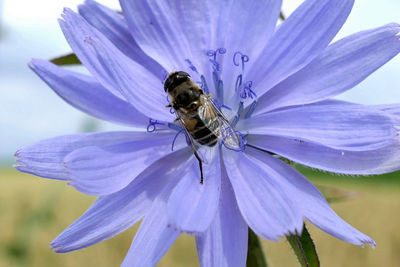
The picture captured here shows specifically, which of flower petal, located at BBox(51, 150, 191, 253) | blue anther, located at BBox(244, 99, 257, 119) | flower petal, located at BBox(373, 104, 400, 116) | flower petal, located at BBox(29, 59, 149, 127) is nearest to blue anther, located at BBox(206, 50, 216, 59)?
blue anther, located at BBox(244, 99, 257, 119)

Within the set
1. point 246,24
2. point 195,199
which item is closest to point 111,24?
point 246,24

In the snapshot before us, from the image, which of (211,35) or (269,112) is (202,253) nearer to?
(269,112)

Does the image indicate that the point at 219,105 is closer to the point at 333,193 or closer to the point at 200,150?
the point at 200,150

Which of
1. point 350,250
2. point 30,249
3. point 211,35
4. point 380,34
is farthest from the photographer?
point 350,250

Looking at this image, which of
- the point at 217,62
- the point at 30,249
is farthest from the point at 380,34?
the point at 30,249

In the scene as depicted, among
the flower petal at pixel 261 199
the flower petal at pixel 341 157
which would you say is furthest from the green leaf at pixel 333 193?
the flower petal at pixel 261 199

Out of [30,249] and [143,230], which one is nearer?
[143,230]
